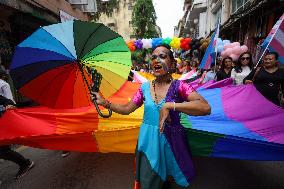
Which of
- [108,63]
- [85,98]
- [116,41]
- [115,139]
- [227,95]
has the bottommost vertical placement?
[115,139]

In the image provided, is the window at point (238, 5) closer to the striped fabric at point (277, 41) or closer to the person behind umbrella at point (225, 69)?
the person behind umbrella at point (225, 69)

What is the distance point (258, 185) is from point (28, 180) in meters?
3.45

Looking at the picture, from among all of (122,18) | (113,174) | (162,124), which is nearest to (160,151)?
(162,124)

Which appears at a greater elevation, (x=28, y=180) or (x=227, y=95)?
(x=227, y=95)

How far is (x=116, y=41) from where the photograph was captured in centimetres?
338

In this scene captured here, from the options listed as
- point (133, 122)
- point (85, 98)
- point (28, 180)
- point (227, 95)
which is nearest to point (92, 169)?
point (28, 180)

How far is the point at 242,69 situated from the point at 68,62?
4260 mm

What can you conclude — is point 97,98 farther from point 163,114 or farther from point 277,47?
point 277,47

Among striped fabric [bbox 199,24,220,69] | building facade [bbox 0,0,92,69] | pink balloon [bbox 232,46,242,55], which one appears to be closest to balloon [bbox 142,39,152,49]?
building facade [bbox 0,0,92,69]

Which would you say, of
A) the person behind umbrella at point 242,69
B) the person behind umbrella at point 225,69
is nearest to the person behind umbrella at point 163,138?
the person behind umbrella at point 242,69

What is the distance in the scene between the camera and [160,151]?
2.38m

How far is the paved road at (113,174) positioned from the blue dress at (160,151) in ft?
5.41

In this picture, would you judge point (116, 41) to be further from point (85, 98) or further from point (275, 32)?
point (275, 32)

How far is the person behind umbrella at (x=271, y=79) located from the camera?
15.9 ft
